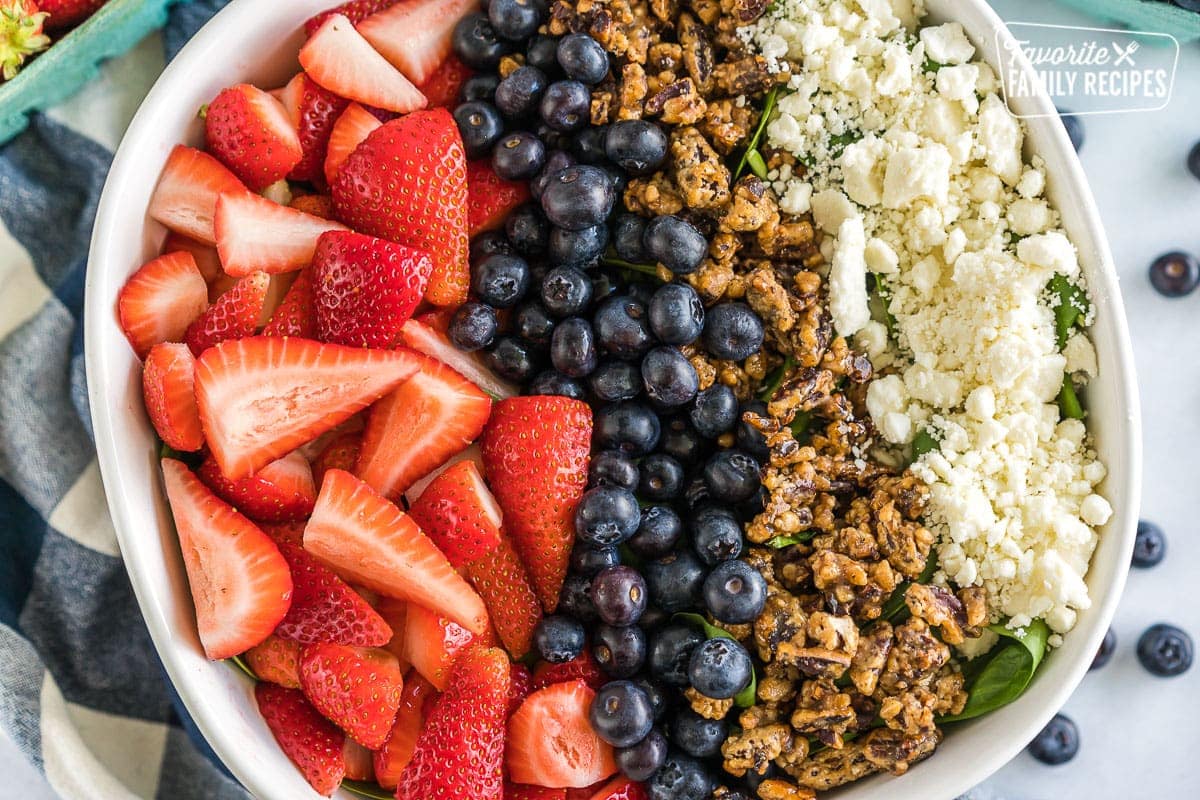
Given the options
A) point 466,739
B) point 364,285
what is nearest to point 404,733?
point 466,739

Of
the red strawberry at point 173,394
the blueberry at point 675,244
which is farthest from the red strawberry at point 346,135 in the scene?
the blueberry at point 675,244

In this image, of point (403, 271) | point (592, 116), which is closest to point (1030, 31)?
point (592, 116)

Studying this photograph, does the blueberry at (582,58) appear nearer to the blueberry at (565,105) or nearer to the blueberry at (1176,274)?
the blueberry at (565,105)

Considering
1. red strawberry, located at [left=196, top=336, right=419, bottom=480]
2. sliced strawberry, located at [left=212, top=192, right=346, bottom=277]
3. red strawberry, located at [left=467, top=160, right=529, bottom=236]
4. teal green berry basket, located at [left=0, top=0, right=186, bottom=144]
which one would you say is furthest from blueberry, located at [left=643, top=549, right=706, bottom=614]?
teal green berry basket, located at [left=0, top=0, right=186, bottom=144]

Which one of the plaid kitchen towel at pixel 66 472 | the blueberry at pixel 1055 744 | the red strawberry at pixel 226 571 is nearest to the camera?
the red strawberry at pixel 226 571

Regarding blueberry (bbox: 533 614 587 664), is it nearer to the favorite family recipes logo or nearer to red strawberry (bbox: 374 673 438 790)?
red strawberry (bbox: 374 673 438 790)

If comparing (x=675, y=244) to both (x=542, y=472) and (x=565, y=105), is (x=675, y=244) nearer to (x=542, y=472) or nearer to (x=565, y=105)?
(x=565, y=105)

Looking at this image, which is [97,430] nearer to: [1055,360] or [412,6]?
[412,6]
